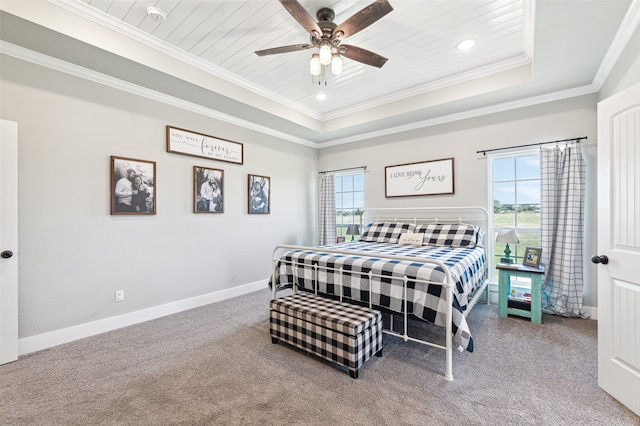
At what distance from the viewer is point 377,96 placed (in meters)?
3.96

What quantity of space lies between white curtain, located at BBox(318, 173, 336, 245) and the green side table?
8.81ft

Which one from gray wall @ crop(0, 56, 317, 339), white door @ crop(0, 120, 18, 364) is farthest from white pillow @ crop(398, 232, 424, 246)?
white door @ crop(0, 120, 18, 364)

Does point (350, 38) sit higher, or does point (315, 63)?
point (350, 38)

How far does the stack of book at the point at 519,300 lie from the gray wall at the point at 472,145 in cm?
61

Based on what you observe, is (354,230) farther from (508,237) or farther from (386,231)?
(508,237)

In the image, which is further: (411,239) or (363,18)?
(411,239)

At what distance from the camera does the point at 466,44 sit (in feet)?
8.99

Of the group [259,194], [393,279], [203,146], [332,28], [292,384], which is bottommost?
[292,384]

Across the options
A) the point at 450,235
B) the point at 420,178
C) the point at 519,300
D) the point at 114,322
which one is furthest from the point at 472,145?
the point at 114,322

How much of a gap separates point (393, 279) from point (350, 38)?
7.47ft

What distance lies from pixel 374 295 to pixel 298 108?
3104 mm

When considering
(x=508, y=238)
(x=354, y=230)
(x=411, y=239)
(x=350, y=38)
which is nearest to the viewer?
(x=350, y=38)

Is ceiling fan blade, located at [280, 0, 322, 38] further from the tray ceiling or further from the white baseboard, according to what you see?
the white baseboard

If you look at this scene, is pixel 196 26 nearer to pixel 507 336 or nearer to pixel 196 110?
pixel 196 110
